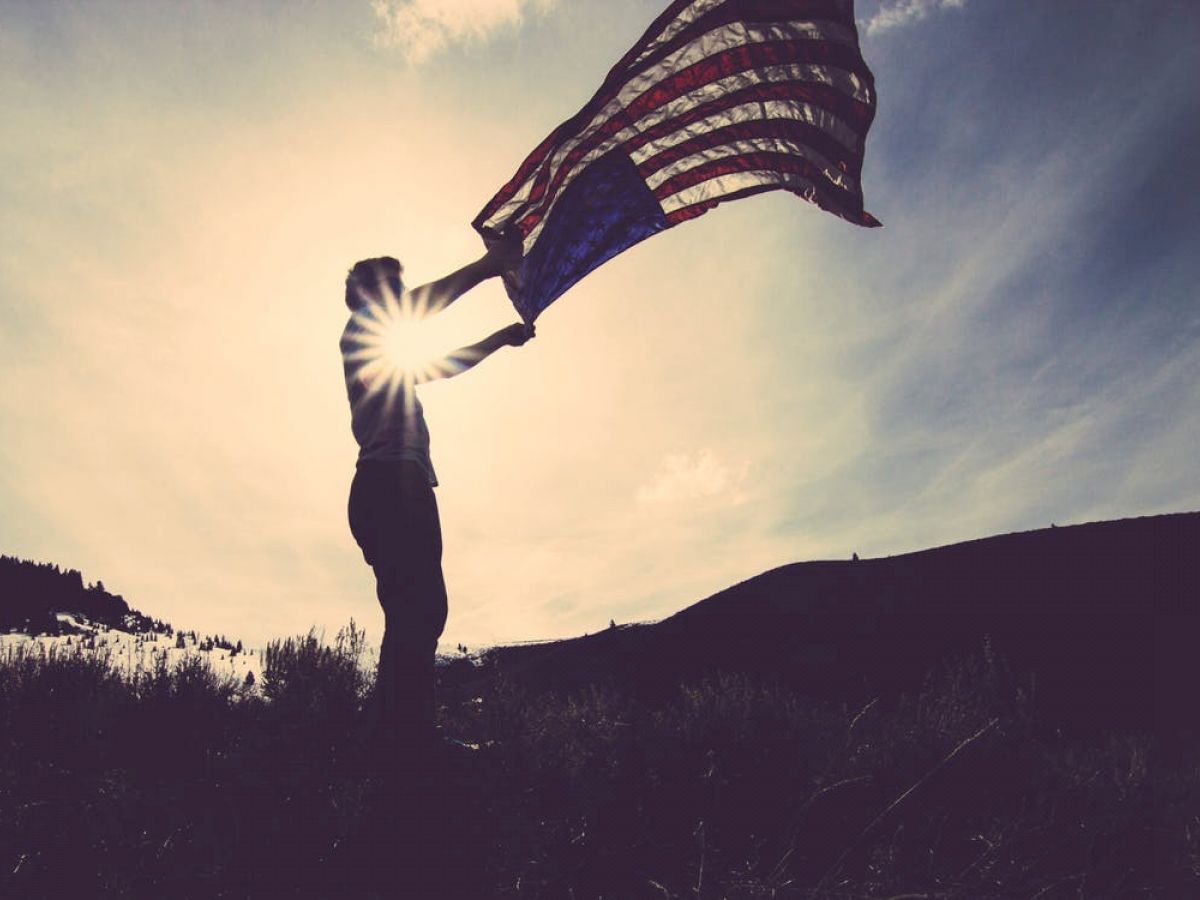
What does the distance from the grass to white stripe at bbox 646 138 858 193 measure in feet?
10.9

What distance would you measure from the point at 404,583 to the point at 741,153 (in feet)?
11.3

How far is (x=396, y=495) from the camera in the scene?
2678mm

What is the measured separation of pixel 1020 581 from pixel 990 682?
520 cm

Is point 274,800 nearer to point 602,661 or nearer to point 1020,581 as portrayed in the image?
point 602,661

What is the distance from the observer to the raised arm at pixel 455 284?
8.96 feet

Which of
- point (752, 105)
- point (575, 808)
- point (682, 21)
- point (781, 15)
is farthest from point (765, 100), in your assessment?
point (575, 808)

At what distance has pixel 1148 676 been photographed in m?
7.11

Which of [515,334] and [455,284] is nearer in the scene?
[455,284]

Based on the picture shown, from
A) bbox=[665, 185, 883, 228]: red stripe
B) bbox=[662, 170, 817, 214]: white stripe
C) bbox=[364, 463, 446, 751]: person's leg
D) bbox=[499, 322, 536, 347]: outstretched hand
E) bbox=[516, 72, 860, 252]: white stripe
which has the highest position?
Result: bbox=[516, 72, 860, 252]: white stripe

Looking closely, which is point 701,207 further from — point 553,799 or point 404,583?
point 553,799

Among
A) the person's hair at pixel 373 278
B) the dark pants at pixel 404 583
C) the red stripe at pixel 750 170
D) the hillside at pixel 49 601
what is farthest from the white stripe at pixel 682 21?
the hillside at pixel 49 601

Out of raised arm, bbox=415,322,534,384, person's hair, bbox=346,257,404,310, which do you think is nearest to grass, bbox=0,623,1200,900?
raised arm, bbox=415,322,534,384

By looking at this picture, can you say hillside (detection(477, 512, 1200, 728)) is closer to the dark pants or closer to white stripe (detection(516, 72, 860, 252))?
white stripe (detection(516, 72, 860, 252))

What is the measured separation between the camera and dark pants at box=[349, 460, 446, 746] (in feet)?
8.46
